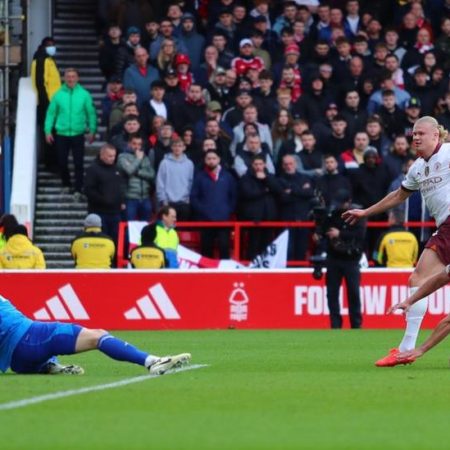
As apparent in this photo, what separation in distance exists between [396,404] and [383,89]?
1560 centimetres

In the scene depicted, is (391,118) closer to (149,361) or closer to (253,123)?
(253,123)

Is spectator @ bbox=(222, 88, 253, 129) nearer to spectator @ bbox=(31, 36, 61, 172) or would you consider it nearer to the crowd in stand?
the crowd in stand

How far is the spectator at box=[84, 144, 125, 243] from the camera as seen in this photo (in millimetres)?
23656

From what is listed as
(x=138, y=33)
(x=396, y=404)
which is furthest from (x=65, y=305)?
(x=396, y=404)

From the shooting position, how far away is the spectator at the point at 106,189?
2366 centimetres

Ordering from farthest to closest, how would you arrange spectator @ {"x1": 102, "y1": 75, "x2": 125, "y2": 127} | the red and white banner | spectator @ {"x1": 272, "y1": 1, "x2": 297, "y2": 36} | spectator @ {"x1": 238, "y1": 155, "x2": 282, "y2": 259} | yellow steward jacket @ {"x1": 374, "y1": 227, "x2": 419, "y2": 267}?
spectator @ {"x1": 272, "y1": 1, "x2": 297, "y2": 36} → spectator @ {"x1": 102, "y1": 75, "x2": 125, "y2": 127} → the red and white banner → spectator @ {"x1": 238, "y1": 155, "x2": 282, "y2": 259} → yellow steward jacket @ {"x1": 374, "y1": 227, "x2": 419, "y2": 267}

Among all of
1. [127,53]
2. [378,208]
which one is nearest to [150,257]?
[127,53]

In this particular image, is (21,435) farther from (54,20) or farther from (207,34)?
(54,20)

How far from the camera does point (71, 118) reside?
25109 millimetres

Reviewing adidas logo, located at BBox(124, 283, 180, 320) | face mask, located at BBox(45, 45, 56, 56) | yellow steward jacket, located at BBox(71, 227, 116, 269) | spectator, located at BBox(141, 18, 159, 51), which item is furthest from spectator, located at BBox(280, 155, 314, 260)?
face mask, located at BBox(45, 45, 56, 56)

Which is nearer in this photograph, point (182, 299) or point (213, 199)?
point (182, 299)

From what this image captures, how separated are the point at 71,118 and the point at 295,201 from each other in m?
3.80

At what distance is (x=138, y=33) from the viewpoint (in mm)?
25969

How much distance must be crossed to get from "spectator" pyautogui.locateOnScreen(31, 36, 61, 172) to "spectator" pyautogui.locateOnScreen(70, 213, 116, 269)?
374cm
